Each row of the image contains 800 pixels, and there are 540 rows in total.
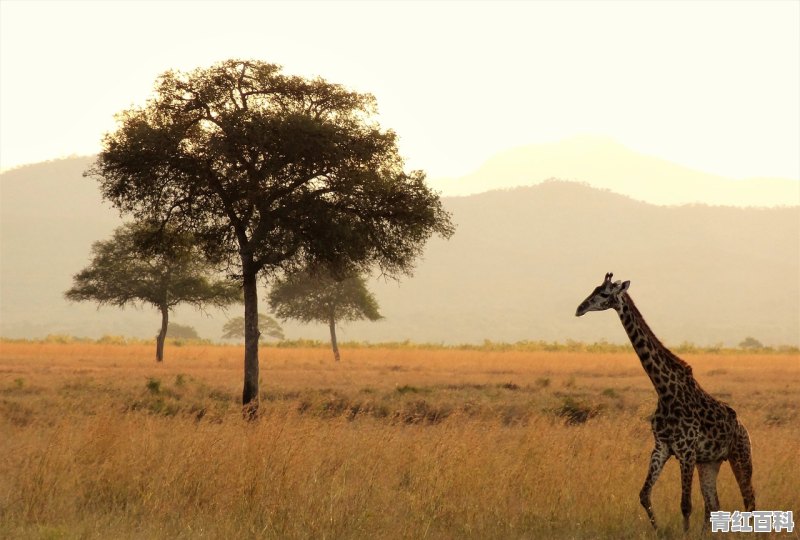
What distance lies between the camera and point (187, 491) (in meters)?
13.0

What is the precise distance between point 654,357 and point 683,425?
0.90 meters

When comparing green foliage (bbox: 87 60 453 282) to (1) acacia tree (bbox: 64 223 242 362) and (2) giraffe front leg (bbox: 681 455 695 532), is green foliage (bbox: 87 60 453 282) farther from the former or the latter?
(1) acacia tree (bbox: 64 223 242 362)

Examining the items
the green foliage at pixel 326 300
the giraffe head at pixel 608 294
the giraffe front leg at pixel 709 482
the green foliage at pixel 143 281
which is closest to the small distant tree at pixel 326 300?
the green foliage at pixel 326 300

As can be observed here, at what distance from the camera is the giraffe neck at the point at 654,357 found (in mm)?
11531

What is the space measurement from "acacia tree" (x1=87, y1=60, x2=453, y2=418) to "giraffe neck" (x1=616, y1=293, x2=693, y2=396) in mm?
16874

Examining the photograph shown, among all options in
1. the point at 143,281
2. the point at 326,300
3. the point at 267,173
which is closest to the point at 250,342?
the point at 267,173

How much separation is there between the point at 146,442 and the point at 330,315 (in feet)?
194

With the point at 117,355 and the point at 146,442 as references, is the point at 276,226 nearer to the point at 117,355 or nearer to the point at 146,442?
the point at 146,442

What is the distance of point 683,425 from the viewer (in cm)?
1123

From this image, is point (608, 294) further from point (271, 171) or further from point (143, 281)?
point (143, 281)

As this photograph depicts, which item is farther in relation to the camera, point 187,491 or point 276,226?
point 276,226

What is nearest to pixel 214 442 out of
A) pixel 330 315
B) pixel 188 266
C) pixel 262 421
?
pixel 262 421

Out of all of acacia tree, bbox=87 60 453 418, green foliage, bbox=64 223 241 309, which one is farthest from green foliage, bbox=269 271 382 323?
acacia tree, bbox=87 60 453 418

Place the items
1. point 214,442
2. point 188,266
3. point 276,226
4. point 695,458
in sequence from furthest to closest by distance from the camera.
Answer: point 188,266
point 276,226
point 214,442
point 695,458
